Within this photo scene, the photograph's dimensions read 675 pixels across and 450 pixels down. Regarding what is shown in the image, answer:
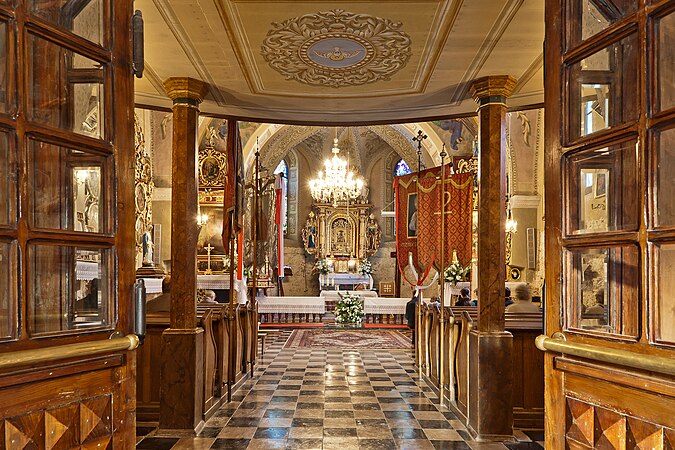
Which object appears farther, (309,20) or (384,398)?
(384,398)

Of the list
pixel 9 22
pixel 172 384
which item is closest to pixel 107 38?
pixel 9 22

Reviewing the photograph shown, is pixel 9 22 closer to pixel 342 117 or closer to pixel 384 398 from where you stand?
pixel 342 117

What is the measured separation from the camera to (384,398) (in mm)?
5871

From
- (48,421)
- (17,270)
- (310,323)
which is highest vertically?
(17,270)

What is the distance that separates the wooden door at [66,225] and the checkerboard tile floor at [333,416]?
8.55 ft

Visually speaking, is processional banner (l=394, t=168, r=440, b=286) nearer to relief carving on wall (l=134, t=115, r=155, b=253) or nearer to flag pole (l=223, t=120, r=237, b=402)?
flag pole (l=223, t=120, r=237, b=402)

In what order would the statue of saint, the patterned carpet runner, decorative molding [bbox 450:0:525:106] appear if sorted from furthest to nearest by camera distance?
the statue of saint, the patterned carpet runner, decorative molding [bbox 450:0:525:106]

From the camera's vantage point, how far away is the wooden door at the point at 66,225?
61.9 inches

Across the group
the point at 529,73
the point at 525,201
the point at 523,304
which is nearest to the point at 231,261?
the point at 523,304

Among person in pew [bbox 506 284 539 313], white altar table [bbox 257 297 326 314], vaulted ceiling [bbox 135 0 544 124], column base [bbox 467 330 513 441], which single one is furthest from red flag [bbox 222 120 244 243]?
white altar table [bbox 257 297 326 314]

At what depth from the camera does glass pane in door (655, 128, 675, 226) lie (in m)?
1.55

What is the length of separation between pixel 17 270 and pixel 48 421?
475 millimetres

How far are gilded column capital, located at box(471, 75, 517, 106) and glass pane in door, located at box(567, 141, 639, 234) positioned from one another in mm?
2916

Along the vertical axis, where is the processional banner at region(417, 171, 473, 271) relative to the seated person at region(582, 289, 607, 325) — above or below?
above
